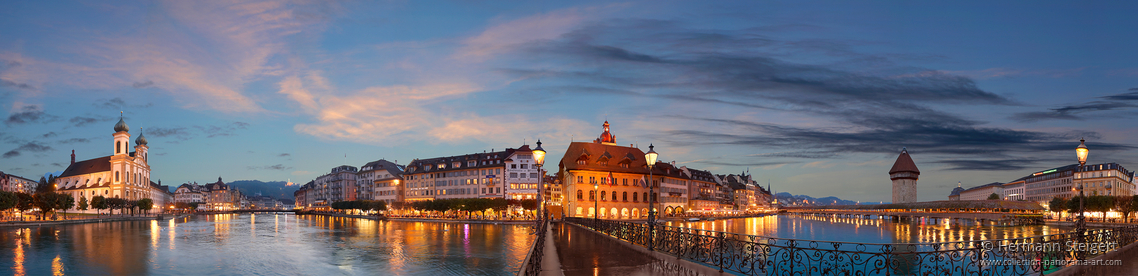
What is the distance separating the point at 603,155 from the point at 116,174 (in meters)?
110

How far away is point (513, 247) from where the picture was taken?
46.6 metres

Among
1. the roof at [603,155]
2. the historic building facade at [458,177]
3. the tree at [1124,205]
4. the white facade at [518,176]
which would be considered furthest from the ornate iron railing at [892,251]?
the historic building facade at [458,177]

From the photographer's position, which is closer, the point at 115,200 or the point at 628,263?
the point at 628,263

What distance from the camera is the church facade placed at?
13538 centimetres

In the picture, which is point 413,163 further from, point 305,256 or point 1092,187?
point 1092,187

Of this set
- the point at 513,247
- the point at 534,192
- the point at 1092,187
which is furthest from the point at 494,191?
the point at 1092,187

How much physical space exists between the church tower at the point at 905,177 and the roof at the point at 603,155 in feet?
237

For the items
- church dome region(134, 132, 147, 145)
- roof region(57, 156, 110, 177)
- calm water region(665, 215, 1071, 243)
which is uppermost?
church dome region(134, 132, 147, 145)

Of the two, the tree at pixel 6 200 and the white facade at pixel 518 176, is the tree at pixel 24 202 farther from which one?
the white facade at pixel 518 176

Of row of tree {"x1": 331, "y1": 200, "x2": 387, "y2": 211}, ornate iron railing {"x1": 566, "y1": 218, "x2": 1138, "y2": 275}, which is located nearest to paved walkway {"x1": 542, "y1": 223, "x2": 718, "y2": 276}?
ornate iron railing {"x1": 566, "y1": 218, "x2": 1138, "y2": 275}

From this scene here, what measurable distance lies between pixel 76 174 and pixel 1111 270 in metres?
189

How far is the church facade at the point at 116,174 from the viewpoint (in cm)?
13538

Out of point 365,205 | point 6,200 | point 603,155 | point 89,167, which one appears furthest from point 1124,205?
point 89,167

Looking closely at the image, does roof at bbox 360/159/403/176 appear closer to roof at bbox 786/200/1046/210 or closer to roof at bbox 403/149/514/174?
roof at bbox 403/149/514/174
